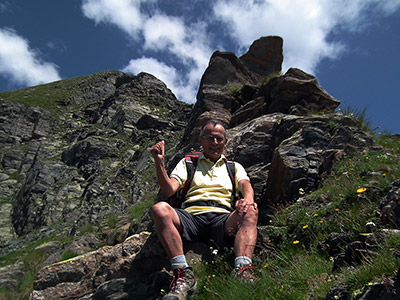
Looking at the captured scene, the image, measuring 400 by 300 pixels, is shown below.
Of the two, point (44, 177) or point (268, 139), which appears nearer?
point (268, 139)

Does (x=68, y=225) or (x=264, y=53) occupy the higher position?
(x=264, y=53)

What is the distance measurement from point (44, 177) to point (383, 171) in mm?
47989

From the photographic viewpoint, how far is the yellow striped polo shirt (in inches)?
177

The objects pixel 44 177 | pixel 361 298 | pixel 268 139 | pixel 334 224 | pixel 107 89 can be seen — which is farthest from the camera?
pixel 107 89

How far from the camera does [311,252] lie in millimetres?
3541

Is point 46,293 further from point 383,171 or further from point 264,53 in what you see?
point 264,53

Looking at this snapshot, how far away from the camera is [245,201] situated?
3938mm

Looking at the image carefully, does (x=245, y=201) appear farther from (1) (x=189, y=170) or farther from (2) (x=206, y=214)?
(1) (x=189, y=170)

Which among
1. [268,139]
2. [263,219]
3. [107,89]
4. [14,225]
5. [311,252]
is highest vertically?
[107,89]

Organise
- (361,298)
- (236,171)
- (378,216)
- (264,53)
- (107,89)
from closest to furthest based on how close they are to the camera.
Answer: (361,298) → (378,216) → (236,171) → (264,53) → (107,89)

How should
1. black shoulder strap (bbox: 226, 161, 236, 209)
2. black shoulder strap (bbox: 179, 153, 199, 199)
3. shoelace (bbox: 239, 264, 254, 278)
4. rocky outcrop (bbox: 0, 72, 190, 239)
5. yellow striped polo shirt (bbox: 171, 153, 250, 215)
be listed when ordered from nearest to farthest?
shoelace (bbox: 239, 264, 254, 278) → yellow striped polo shirt (bbox: 171, 153, 250, 215) → black shoulder strap (bbox: 179, 153, 199, 199) → black shoulder strap (bbox: 226, 161, 236, 209) → rocky outcrop (bbox: 0, 72, 190, 239)

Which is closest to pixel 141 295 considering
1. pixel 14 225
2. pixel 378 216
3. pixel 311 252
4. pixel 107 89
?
pixel 311 252

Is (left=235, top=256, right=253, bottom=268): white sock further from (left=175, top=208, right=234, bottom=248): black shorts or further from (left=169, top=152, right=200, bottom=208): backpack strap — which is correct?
(left=169, top=152, right=200, bottom=208): backpack strap

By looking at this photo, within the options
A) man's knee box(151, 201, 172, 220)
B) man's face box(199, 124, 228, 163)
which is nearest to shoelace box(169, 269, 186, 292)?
man's knee box(151, 201, 172, 220)
